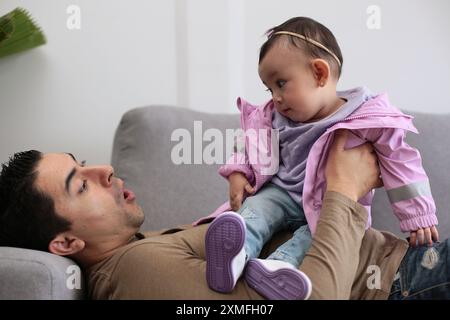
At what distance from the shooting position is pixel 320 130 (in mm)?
1277

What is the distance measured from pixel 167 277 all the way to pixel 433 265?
61 centimetres

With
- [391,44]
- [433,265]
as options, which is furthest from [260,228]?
[391,44]

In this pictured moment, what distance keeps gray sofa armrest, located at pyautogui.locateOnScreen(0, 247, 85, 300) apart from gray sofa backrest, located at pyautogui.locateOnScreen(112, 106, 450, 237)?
62 cm

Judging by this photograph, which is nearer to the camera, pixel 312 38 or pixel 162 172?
pixel 312 38

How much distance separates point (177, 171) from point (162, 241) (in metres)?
0.62

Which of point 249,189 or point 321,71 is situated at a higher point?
point 321,71

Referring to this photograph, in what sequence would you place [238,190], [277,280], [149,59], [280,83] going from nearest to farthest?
[277,280] < [280,83] < [238,190] < [149,59]

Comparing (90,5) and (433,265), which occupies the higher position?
(90,5)

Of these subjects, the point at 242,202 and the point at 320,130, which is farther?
the point at 242,202

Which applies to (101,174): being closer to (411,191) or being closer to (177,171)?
(177,171)

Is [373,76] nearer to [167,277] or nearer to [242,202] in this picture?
[242,202]

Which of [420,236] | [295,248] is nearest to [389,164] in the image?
[420,236]

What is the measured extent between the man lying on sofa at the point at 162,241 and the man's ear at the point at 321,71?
0.49 ft

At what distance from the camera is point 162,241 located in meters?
1.21
